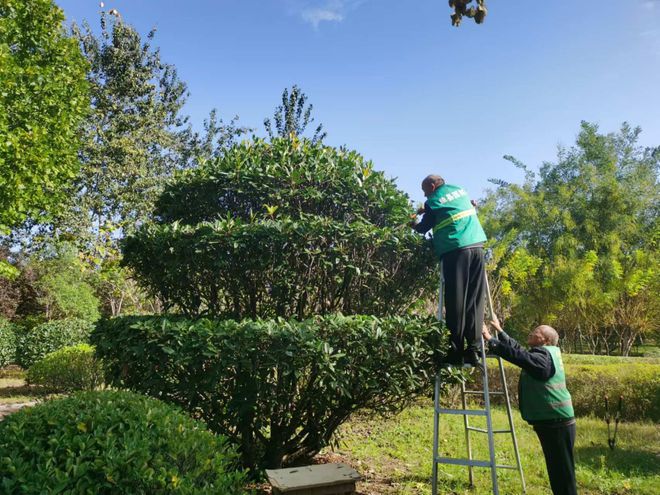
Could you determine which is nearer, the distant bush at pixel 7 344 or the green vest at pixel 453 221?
the green vest at pixel 453 221

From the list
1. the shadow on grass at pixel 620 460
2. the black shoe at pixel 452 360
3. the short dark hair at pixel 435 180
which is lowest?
the shadow on grass at pixel 620 460

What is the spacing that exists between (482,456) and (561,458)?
9.04 feet

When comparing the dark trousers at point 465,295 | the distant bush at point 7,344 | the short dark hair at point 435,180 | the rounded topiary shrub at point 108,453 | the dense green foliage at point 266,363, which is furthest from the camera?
the distant bush at point 7,344

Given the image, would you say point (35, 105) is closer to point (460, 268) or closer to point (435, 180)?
point (435, 180)

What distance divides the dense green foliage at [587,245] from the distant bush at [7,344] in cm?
1759

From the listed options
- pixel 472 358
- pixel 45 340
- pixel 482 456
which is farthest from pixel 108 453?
pixel 45 340

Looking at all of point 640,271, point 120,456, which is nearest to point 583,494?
point 120,456

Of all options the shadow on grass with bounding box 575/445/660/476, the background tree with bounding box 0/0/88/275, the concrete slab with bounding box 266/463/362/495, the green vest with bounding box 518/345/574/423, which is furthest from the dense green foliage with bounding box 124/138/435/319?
the background tree with bounding box 0/0/88/275

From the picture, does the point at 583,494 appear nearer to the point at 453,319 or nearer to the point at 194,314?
the point at 453,319

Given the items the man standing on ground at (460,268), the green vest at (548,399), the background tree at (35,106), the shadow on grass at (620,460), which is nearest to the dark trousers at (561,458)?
the green vest at (548,399)

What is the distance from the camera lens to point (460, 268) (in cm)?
483

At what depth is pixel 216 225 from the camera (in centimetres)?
496

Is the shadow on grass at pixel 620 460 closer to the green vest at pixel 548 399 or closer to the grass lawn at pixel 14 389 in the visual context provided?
the green vest at pixel 548 399

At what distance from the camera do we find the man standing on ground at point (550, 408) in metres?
4.43
